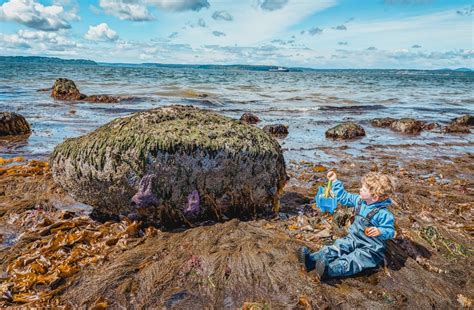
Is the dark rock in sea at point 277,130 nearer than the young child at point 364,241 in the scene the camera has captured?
No

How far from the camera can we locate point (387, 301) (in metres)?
4.00

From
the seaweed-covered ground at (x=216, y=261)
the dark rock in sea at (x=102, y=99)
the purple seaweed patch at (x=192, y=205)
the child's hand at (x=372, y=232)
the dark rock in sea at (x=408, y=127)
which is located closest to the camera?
the seaweed-covered ground at (x=216, y=261)

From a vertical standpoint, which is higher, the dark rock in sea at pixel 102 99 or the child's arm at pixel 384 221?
the child's arm at pixel 384 221

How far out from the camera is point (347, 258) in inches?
173

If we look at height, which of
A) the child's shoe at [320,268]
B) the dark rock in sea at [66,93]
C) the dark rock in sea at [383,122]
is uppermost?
the child's shoe at [320,268]

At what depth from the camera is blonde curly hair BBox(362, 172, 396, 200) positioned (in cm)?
425

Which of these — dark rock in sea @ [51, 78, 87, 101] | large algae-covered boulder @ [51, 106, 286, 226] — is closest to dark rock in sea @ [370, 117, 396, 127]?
large algae-covered boulder @ [51, 106, 286, 226]

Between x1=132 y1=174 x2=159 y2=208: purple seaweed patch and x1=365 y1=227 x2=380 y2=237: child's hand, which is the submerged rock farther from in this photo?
x1=365 y1=227 x2=380 y2=237: child's hand

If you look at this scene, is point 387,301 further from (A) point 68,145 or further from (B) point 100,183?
(A) point 68,145

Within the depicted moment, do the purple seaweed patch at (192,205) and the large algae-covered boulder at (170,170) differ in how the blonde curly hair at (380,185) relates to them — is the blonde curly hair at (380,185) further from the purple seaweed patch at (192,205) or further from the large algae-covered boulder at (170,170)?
the purple seaweed patch at (192,205)

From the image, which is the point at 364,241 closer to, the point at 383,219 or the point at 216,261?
the point at 383,219

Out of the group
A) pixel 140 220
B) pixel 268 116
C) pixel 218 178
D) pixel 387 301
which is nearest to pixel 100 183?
pixel 140 220

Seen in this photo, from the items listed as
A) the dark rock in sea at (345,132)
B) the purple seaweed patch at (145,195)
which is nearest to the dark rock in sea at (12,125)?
the purple seaweed patch at (145,195)

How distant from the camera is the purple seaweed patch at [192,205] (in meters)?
5.48
